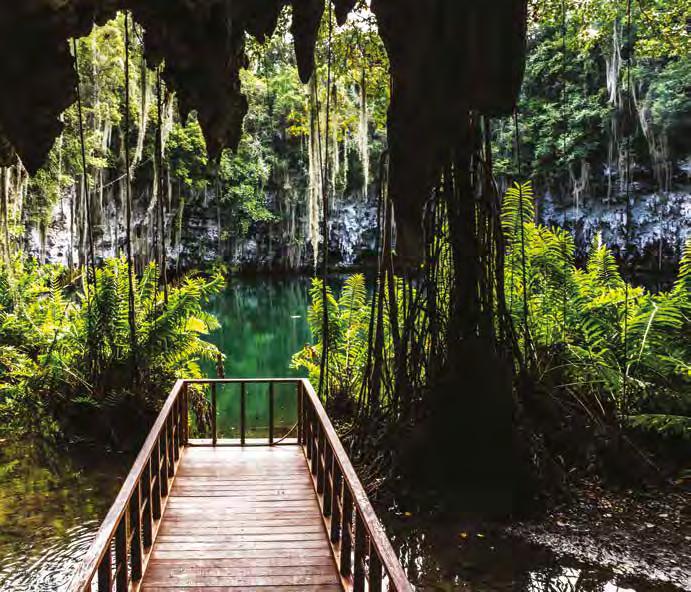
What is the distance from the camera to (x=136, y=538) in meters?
3.20

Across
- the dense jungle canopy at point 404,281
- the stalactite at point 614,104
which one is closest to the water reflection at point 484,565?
the dense jungle canopy at point 404,281

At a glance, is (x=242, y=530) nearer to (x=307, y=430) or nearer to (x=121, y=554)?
(x=121, y=554)

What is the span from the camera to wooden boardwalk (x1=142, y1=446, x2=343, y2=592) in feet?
10.7

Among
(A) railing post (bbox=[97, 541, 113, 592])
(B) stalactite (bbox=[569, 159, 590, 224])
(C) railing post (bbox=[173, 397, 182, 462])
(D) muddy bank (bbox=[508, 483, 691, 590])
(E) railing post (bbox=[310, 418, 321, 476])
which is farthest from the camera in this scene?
(B) stalactite (bbox=[569, 159, 590, 224])

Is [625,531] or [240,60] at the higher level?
[240,60]

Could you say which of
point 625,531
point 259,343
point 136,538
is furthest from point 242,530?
point 259,343

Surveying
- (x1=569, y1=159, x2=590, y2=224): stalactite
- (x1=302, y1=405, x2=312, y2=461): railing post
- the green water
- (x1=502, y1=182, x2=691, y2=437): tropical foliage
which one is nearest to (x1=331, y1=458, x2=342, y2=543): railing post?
(x1=302, y1=405, x2=312, y2=461): railing post

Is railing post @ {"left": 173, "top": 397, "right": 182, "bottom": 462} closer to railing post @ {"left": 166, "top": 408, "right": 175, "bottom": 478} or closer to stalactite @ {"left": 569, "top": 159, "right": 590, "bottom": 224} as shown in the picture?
railing post @ {"left": 166, "top": 408, "right": 175, "bottom": 478}

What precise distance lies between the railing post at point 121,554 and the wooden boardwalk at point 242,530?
0.33 metres

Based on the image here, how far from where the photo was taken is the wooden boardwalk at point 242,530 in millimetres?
3270

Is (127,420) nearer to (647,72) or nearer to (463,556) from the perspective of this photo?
(463,556)

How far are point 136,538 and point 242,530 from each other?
89 centimetres

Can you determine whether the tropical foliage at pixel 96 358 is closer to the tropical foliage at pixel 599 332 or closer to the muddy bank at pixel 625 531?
the tropical foliage at pixel 599 332

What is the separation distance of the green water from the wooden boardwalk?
2.72 meters
